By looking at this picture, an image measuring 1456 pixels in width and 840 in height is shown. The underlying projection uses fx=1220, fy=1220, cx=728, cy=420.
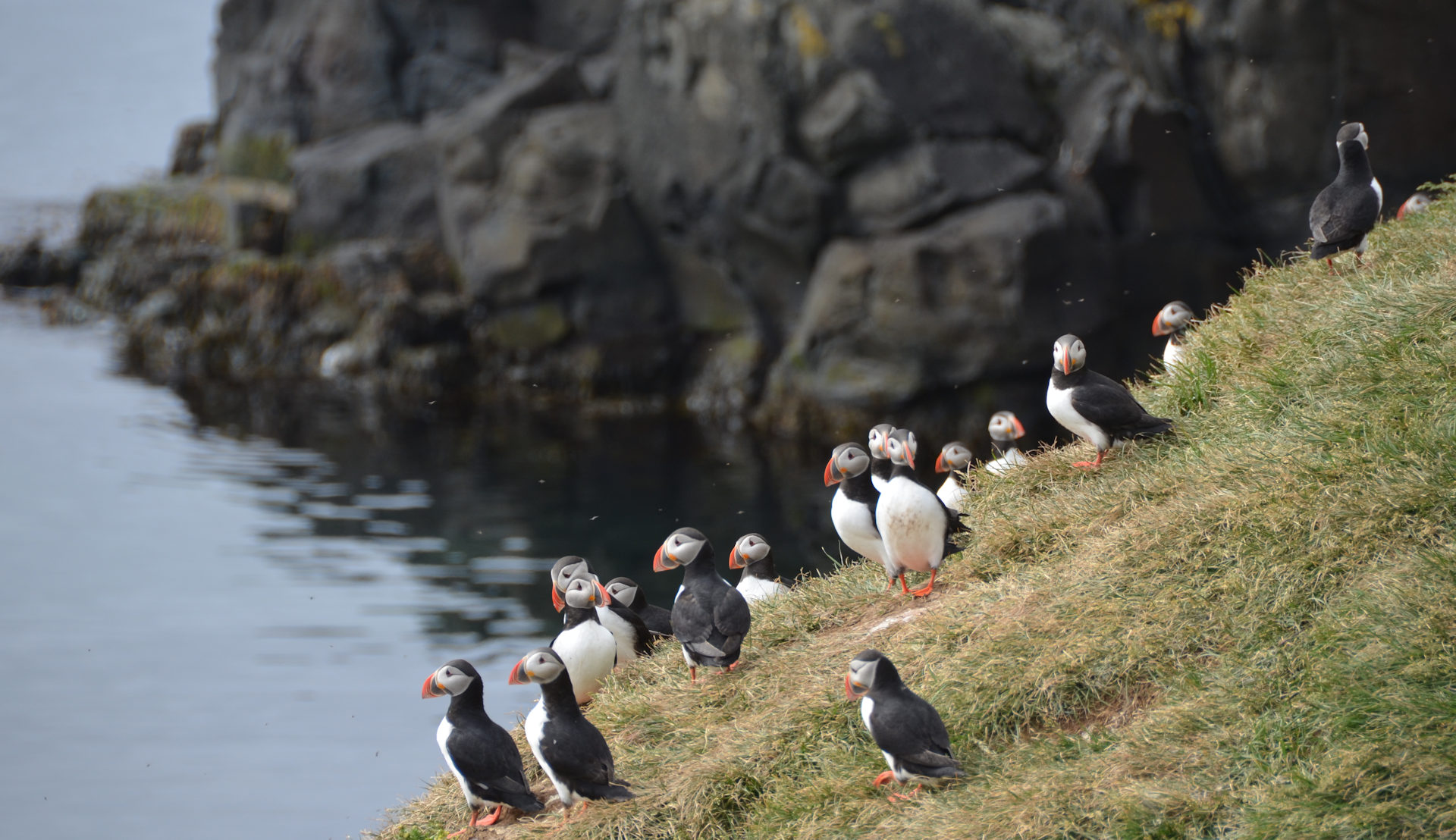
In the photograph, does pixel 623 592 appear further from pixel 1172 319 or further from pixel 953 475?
pixel 1172 319

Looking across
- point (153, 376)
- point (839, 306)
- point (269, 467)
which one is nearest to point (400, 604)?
point (269, 467)

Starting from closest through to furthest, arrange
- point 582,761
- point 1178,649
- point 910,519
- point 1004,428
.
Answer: point 1178,649
point 582,761
point 910,519
point 1004,428

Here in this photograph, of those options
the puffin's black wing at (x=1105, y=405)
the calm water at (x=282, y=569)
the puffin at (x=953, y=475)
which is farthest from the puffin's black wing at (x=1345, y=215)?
the calm water at (x=282, y=569)

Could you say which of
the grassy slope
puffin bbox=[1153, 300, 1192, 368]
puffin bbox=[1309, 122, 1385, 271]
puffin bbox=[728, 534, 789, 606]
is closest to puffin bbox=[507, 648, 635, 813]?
the grassy slope

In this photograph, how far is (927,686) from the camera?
4.60 m

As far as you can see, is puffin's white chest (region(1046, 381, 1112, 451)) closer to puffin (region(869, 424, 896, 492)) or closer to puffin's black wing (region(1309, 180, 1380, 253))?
puffin (region(869, 424, 896, 492))

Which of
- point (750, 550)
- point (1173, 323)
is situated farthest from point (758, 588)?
point (1173, 323)

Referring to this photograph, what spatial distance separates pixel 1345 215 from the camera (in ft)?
20.3

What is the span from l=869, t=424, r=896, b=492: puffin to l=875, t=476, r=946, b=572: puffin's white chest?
131 millimetres

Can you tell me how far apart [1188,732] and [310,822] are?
7119 mm

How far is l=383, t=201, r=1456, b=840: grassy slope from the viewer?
3654 mm

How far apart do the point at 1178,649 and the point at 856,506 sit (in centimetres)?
180

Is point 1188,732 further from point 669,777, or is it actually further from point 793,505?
point 793,505

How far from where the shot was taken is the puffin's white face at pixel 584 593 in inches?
228
